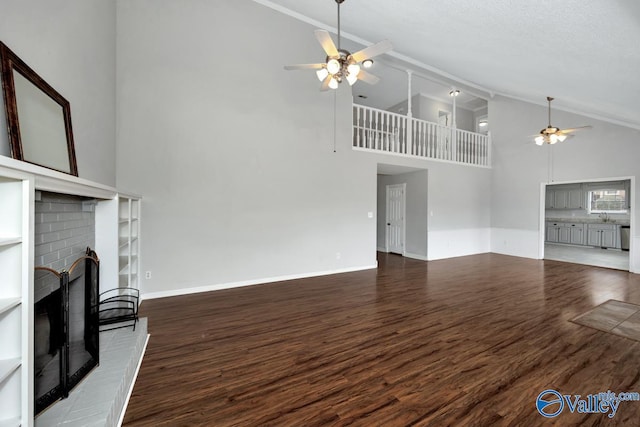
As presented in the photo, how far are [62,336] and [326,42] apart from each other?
3.34 meters

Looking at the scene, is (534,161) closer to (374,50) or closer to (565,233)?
(565,233)

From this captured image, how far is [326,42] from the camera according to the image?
285cm

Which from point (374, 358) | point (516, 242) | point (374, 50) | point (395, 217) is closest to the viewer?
point (374, 358)

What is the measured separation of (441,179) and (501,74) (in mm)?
3192

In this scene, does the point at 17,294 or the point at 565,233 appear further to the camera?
the point at 565,233

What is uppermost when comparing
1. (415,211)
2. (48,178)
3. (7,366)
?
(48,178)

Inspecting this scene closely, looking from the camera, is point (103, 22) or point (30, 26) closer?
point (30, 26)

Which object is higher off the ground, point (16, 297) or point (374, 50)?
point (374, 50)

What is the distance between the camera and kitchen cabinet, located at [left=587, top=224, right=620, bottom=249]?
824 cm

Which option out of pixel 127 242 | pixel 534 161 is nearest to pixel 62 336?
pixel 127 242

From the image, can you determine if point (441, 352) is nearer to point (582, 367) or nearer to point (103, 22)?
point (582, 367)

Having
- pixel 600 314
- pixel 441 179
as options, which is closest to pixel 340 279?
pixel 600 314

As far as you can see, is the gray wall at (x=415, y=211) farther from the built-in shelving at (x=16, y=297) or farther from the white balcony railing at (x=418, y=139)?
the built-in shelving at (x=16, y=297)

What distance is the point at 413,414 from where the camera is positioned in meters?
1.65
